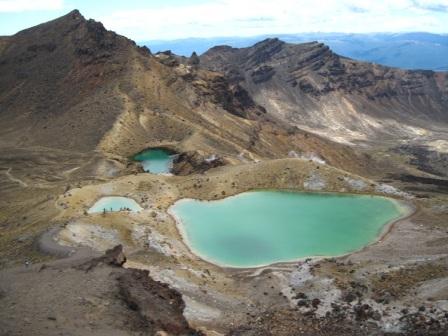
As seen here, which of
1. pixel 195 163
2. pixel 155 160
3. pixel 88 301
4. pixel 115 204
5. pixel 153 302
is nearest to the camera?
pixel 88 301

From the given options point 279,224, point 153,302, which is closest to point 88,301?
point 153,302

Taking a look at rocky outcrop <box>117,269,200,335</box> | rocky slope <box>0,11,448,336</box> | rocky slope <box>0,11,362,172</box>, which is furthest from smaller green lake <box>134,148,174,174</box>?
rocky outcrop <box>117,269,200,335</box>

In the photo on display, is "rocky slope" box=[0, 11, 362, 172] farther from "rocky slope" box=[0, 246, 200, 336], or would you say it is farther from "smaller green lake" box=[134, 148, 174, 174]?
"rocky slope" box=[0, 246, 200, 336]

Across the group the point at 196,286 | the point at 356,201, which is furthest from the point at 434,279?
the point at 356,201

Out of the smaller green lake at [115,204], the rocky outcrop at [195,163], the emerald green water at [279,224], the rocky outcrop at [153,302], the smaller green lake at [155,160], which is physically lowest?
the smaller green lake at [155,160]

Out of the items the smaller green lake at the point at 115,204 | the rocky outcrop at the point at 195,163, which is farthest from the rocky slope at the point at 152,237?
the smaller green lake at the point at 115,204

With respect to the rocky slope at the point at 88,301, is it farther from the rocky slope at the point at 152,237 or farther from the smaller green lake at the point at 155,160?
the smaller green lake at the point at 155,160

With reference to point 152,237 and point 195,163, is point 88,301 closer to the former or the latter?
point 152,237
